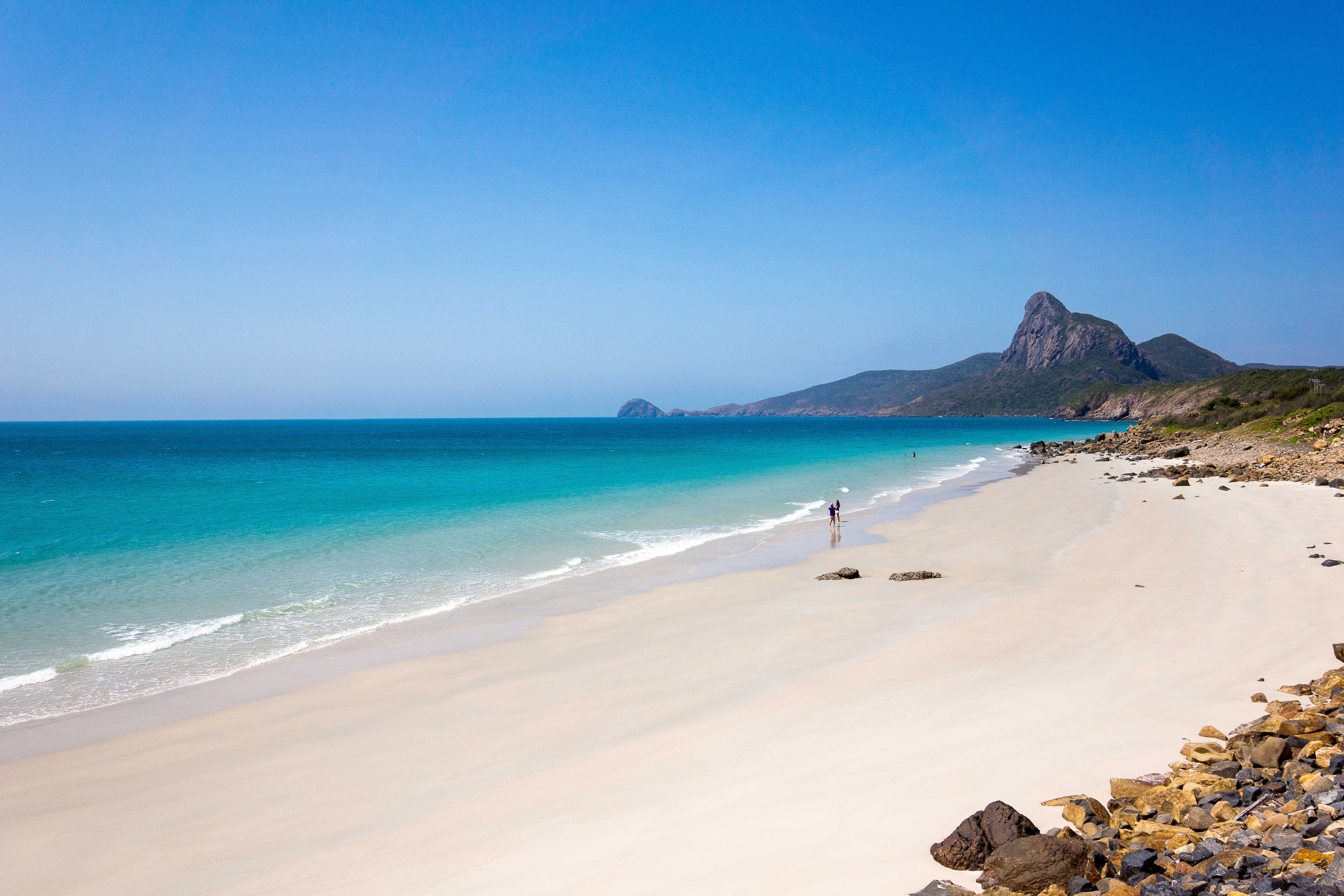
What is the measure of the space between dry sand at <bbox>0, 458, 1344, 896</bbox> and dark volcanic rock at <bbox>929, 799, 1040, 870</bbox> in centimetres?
16

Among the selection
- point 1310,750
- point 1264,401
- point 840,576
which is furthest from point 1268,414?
point 1310,750

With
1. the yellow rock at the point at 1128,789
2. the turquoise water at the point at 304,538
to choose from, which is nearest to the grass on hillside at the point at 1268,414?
the turquoise water at the point at 304,538

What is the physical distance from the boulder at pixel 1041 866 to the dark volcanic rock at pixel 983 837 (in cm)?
22

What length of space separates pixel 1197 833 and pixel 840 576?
487 inches

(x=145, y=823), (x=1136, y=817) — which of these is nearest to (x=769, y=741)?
(x=1136, y=817)

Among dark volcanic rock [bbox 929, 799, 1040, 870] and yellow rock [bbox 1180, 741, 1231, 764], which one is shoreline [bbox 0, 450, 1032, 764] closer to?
dark volcanic rock [bbox 929, 799, 1040, 870]

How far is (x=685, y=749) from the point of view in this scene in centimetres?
807

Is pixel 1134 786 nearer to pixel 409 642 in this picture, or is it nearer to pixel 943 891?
pixel 943 891

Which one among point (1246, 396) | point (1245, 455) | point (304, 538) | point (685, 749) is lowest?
point (685, 749)

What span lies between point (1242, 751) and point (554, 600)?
42.9 ft

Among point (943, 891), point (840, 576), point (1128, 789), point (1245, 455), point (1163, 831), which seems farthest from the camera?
point (1245, 455)

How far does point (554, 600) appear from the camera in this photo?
1617 cm

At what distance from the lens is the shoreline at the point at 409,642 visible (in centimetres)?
966

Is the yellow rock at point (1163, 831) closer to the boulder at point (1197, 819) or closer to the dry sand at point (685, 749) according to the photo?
the boulder at point (1197, 819)
